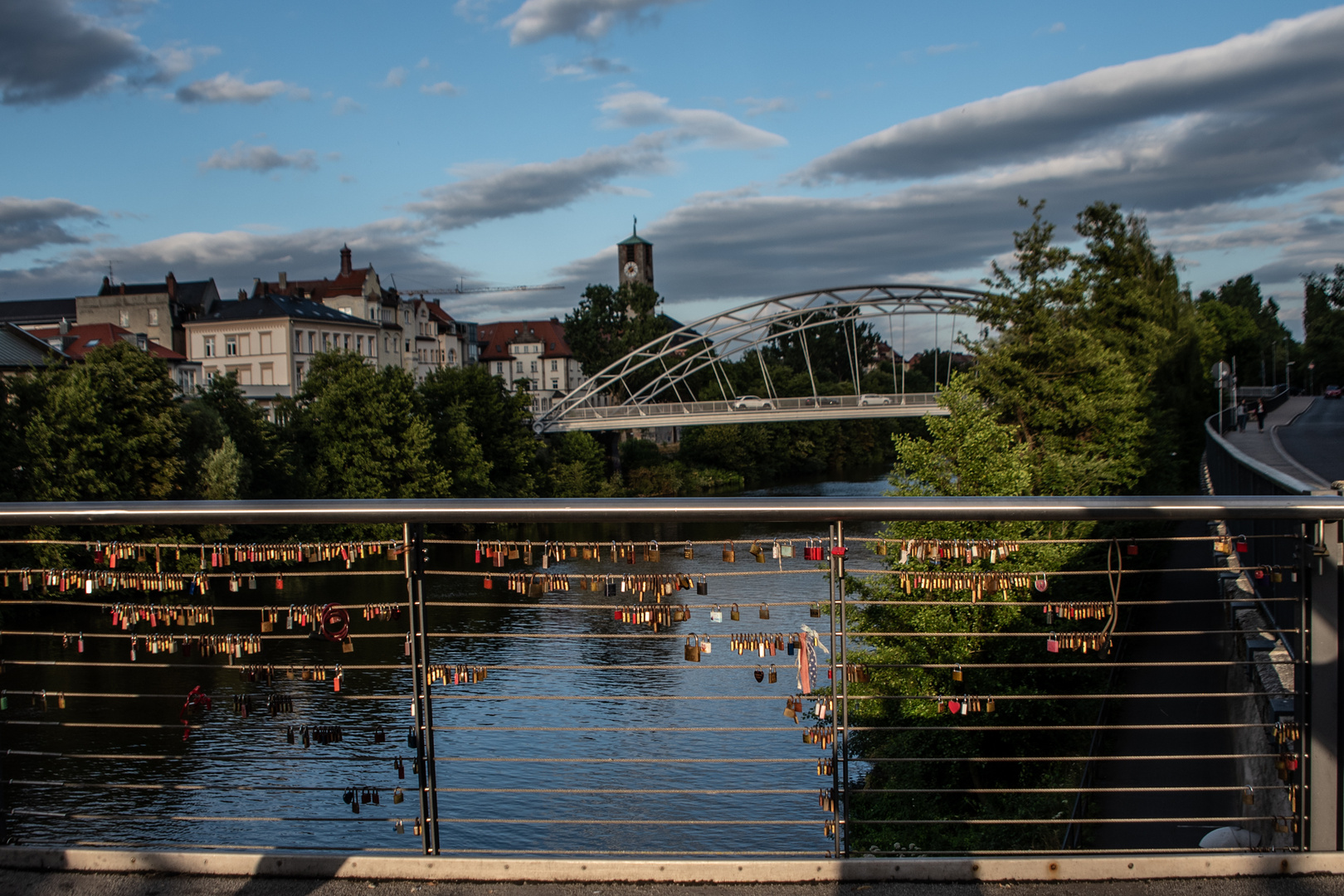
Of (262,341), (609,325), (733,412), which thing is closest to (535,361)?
(609,325)

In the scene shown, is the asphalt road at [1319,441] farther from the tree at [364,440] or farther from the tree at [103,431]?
the tree at [364,440]

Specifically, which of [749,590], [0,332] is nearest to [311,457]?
[0,332]

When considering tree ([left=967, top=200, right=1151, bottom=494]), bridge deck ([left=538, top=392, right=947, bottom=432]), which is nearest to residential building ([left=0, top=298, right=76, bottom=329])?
bridge deck ([left=538, top=392, right=947, bottom=432])

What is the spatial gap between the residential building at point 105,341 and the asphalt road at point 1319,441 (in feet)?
146

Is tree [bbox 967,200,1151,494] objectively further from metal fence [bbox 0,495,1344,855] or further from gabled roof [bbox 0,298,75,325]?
gabled roof [bbox 0,298,75,325]

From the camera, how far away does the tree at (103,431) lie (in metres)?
27.3

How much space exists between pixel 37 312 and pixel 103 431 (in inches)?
1964

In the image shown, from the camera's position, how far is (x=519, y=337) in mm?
104812

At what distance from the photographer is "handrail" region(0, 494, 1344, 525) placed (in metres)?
2.67

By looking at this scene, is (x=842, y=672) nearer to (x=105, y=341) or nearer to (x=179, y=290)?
(x=105, y=341)

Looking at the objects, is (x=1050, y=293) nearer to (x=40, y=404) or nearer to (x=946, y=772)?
(x=946, y=772)

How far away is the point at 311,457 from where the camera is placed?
1613 inches

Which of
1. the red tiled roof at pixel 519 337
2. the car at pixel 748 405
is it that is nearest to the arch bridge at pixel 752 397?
the car at pixel 748 405

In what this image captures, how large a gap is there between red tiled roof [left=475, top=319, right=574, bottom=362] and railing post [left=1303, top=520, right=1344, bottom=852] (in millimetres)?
99042
